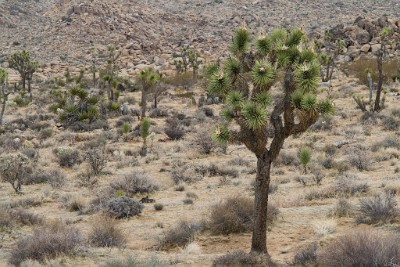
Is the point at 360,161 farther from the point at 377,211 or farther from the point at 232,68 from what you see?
the point at 232,68

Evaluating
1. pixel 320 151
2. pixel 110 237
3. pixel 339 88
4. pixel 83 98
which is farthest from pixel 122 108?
pixel 110 237

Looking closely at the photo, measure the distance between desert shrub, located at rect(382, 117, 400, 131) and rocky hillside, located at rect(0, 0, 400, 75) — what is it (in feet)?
99.1

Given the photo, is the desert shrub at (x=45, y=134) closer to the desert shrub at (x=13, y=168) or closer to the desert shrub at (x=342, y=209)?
the desert shrub at (x=13, y=168)

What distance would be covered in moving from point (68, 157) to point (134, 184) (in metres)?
5.76

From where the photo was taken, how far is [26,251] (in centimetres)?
820

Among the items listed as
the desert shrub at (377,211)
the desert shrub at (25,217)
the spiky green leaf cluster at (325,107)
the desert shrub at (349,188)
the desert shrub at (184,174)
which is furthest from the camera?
the desert shrub at (184,174)

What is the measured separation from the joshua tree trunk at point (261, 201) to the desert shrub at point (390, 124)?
1711 cm

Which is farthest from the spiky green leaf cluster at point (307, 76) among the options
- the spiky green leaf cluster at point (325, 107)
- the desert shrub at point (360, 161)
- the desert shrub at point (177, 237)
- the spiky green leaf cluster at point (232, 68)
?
the desert shrub at point (360, 161)

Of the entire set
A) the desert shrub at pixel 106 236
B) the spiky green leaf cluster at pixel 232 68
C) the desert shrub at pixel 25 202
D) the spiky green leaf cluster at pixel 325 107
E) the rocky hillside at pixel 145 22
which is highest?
the rocky hillside at pixel 145 22

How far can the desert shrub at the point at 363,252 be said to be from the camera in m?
6.71

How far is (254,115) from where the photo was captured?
819cm

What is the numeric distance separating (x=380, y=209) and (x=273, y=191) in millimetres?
4639

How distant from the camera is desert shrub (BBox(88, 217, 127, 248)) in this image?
9.84 meters

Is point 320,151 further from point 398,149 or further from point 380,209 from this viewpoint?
point 380,209
